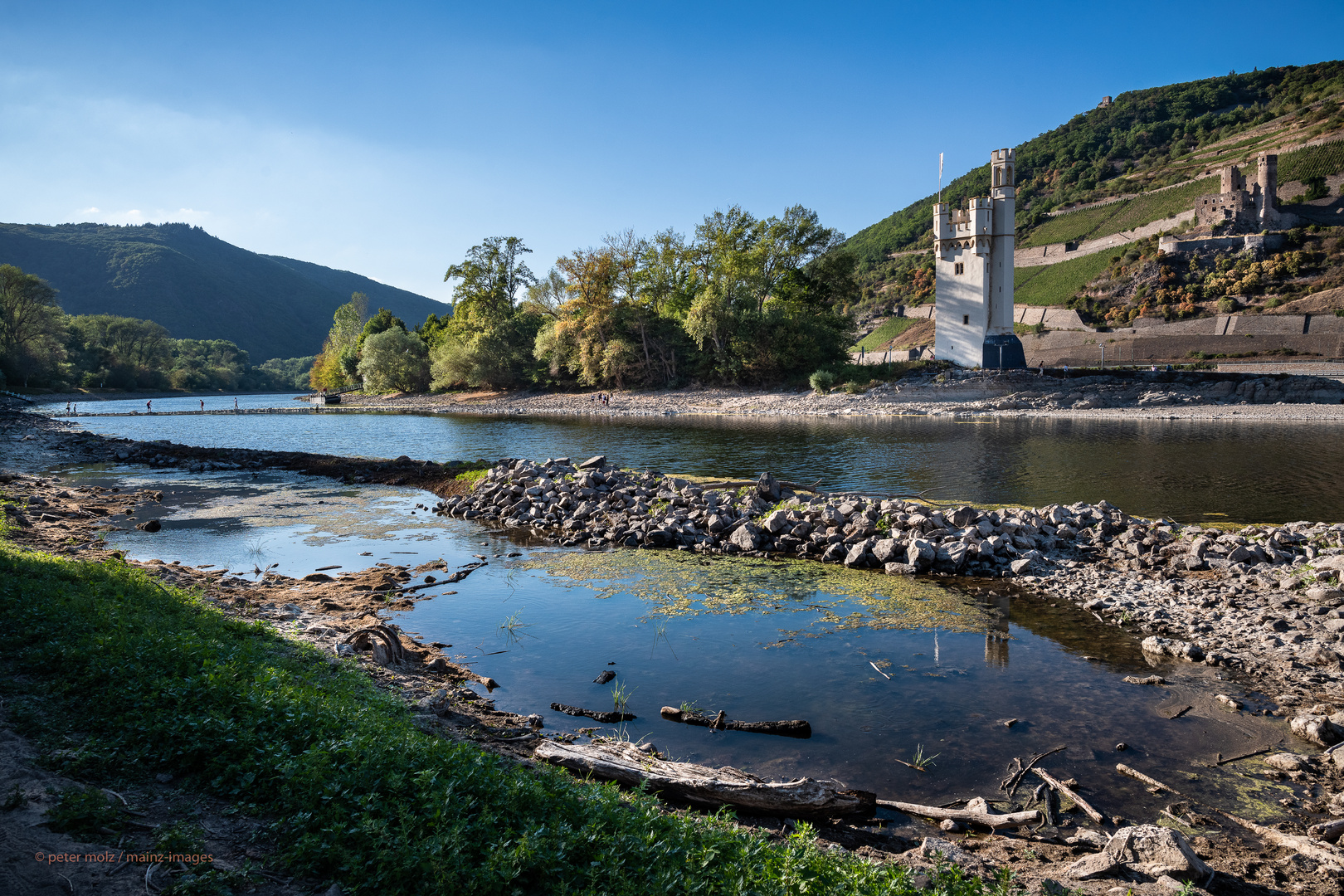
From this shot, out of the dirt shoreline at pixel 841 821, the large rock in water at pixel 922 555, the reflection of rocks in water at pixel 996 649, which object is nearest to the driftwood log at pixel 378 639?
the dirt shoreline at pixel 841 821

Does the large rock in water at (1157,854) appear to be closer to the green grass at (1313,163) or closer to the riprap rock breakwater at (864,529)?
the riprap rock breakwater at (864,529)

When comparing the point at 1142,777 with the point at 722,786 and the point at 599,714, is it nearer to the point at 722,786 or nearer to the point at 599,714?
the point at 722,786

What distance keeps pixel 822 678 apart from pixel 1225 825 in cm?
370

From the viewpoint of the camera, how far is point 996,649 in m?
8.77

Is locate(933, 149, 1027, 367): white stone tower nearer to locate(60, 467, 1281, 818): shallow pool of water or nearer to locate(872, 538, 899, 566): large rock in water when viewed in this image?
locate(872, 538, 899, 566): large rock in water

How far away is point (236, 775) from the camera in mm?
4207

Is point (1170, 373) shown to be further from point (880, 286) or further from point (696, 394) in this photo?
point (880, 286)

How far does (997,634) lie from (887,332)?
106652mm

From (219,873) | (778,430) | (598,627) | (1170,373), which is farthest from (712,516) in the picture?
(1170,373)

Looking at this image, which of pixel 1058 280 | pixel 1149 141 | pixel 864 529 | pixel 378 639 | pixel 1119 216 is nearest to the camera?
pixel 378 639

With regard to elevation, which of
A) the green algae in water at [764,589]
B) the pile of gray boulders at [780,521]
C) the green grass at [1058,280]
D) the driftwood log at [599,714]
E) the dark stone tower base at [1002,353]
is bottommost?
the driftwood log at [599,714]

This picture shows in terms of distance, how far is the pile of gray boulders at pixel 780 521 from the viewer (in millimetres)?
12281

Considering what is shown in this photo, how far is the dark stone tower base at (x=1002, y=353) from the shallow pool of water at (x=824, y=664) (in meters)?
49.9

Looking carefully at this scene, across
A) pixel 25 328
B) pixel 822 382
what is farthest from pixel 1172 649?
pixel 25 328
